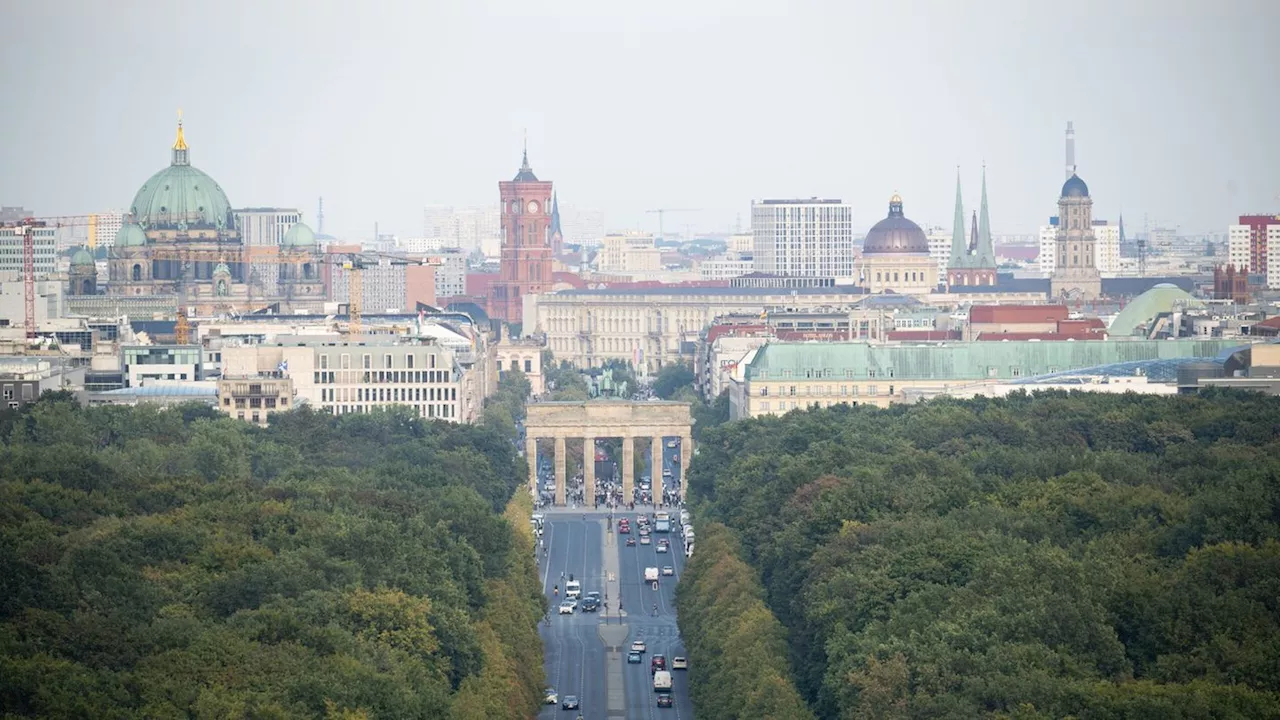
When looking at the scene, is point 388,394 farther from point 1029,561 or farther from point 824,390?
point 1029,561

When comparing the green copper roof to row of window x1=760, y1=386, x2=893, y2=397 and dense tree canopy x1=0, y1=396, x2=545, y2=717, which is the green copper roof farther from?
dense tree canopy x1=0, y1=396, x2=545, y2=717

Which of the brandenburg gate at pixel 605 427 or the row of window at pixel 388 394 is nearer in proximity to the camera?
the row of window at pixel 388 394

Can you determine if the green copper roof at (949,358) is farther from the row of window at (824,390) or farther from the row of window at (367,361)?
the row of window at (367,361)

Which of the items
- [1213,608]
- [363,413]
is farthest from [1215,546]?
[363,413]

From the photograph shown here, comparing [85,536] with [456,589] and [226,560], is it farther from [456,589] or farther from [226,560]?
[456,589]

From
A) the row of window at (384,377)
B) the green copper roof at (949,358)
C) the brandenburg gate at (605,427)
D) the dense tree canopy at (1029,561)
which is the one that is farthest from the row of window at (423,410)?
the dense tree canopy at (1029,561)

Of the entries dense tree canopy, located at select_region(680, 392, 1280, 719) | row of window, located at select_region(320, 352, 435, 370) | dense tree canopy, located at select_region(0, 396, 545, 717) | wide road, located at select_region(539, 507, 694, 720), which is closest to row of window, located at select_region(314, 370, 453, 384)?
row of window, located at select_region(320, 352, 435, 370)

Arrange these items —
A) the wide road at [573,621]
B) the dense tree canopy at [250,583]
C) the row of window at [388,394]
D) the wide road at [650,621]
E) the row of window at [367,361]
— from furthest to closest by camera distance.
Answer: the row of window at [367,361], the row of window at [388,394], the wide road at [573,621], the wide road at [650,621], the dense tree canopy at [250,583]
